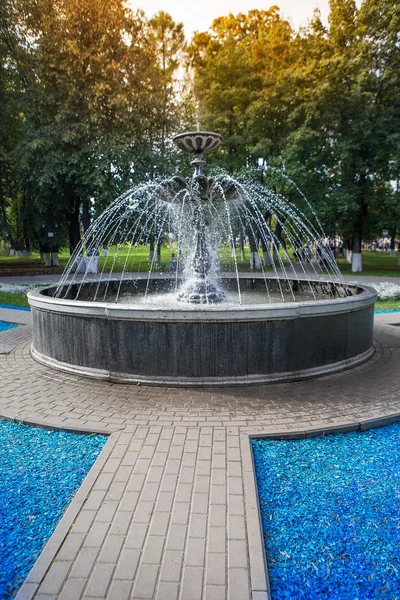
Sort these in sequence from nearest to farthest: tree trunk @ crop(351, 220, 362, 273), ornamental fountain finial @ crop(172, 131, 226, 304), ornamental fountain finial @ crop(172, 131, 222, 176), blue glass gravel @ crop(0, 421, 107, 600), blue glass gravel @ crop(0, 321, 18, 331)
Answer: blue glass gravel @ crop(0, 421, 107, 600) → ornamental fountain finial @ crop(172, 131, 222, 176) → ornamental fountain finial @ crop(172, 131, 226, 304) → blue glass gravel @ crop(0, 321, 18, 331) → tree trunk @ crop(351, 220, 362, 273)

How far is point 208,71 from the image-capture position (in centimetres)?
2541

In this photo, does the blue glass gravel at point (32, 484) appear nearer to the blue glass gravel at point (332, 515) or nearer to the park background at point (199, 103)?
the blue glass gravel at point (332, 515)

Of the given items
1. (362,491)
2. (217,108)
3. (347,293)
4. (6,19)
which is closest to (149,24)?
(217,108)

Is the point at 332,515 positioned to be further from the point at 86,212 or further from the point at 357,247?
the point at 357,247

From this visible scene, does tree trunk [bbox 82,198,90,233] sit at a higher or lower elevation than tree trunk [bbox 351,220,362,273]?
higher

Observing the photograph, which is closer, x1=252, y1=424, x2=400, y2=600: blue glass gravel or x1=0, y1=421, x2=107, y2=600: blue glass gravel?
x1=252, y1=424, x2=400, y2=600: blue glass gravel

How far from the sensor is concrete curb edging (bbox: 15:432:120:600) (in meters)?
2.40

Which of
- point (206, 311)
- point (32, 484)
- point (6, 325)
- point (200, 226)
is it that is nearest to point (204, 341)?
point (206, 311)

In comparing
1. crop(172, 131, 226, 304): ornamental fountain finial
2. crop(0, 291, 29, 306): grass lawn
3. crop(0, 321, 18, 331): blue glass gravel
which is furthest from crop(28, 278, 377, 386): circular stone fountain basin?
crop(0, 291, 29, 306): grass lawn

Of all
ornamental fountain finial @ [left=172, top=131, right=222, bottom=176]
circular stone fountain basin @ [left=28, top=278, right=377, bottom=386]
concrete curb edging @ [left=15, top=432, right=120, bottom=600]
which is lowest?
concrete curb edging @ [left=15, top=432, right=120, bottom=600]

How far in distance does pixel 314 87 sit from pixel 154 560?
2533cm

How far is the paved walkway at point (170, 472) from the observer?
2467 mm

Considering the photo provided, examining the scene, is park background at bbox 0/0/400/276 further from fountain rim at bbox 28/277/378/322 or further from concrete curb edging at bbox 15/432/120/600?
concrete curb edging at bbox 15/432/120/600

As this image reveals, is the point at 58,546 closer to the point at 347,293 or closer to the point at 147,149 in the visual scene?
the point at 347,293
